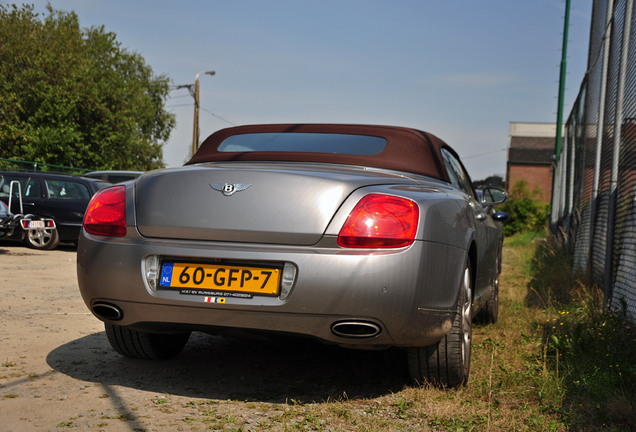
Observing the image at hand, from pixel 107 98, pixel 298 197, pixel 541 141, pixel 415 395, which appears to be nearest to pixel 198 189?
pixel 298 197

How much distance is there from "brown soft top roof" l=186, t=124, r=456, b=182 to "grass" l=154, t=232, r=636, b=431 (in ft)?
4.20

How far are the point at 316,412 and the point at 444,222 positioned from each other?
Answer: 1.10 metres

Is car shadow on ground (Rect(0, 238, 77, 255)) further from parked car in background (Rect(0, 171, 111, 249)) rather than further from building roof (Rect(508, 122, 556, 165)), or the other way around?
building roof (Rect(508, 122, 556, 165))

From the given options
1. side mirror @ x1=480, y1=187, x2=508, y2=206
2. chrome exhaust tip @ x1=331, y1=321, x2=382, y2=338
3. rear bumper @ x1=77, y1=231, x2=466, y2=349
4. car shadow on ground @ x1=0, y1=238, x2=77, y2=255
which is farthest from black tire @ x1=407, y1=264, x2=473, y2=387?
car shadow on ground @ x1=0, y1=238, x2=77, y2=255

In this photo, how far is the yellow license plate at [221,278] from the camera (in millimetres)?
2736

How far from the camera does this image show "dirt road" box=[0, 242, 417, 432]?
2686 millimetres

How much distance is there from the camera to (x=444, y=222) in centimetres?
305

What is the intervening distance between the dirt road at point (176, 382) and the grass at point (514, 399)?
17 millimetres

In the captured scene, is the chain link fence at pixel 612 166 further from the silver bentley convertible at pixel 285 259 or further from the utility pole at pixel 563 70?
the utility pole at pixel 563 70

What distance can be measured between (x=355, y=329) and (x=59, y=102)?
31.1 meters

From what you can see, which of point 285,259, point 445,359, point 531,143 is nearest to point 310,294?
point 285,259

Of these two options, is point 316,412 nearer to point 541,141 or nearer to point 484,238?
point 484,238

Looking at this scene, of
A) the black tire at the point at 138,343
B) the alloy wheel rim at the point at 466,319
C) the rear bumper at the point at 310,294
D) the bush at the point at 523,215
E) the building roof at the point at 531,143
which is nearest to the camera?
the rear bumper at the point at 310,294

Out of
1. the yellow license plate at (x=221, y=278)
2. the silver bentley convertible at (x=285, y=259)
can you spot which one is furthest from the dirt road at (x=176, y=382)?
the yellow license plate at (x=221, y=278)
